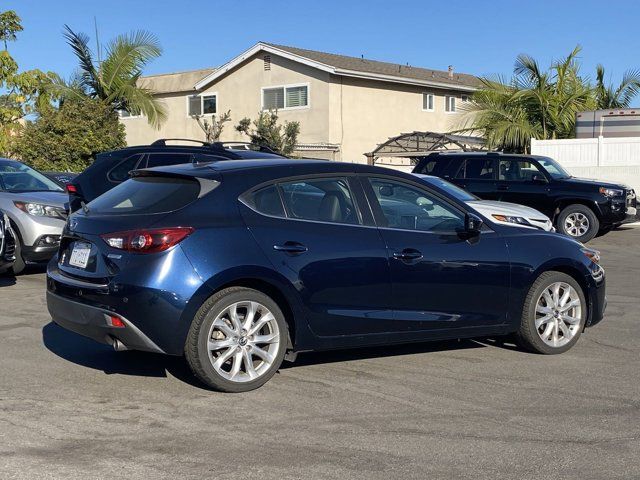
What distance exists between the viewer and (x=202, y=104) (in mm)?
36219

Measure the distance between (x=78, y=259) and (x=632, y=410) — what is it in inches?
157

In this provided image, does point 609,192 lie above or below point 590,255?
above

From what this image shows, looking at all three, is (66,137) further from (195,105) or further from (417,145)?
(417,145)

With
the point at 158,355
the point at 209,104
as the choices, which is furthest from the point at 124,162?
the point at 209,104

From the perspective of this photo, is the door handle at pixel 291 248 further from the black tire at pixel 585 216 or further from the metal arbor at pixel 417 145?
the metal arbor at pixel 417 145

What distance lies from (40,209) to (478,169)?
9662 mm

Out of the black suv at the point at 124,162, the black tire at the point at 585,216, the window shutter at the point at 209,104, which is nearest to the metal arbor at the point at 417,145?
the window shutter at the point at 209,104

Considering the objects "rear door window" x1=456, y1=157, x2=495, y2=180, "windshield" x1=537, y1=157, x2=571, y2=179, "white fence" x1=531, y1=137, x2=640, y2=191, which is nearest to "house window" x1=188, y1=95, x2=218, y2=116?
"white fence" x1=531, y1=137, x2=640, y2=191

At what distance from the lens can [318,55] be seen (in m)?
33.7

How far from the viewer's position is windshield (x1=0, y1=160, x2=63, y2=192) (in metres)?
12.5

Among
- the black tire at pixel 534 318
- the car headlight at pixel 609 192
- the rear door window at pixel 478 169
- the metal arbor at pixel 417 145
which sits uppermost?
the metal arbor at pixel 417 145

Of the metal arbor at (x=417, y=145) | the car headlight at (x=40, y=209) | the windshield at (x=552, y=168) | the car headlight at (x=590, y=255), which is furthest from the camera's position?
the metal arbor at (x=417, y=145)

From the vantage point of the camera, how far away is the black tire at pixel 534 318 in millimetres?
7219

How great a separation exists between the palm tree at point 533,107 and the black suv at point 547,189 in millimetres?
8336
